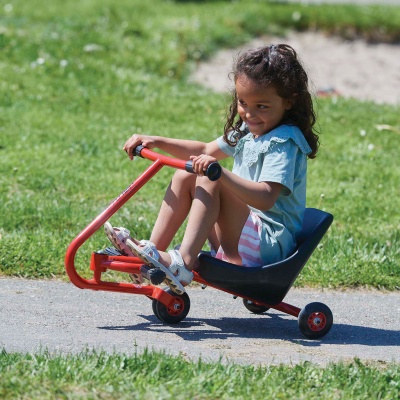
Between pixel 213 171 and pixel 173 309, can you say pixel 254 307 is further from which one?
pixel 213 171

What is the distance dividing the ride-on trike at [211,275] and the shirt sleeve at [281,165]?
0.96ft

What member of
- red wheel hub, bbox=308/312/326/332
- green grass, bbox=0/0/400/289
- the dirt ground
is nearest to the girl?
red wheel hub, bbox=308/312/326/332

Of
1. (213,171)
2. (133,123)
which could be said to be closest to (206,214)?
(213,171)

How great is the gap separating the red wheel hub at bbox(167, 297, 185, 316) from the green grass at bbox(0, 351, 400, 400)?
2.05 feet

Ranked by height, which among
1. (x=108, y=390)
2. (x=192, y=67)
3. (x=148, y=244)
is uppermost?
(x=192, y=67)

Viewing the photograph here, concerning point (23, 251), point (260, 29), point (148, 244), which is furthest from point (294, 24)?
point (148, 244)

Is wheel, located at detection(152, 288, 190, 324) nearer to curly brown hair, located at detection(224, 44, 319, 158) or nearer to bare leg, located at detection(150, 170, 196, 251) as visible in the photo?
bare leg, located at detection(150, 170, 196, 251)

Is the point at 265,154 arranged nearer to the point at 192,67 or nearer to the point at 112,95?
the point at 112,95

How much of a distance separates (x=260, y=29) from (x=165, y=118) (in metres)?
3.54

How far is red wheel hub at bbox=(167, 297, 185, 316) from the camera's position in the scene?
166 inches

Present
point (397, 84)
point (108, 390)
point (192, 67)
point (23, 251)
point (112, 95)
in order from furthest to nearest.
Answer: point (397, 84)
point (192, 67)
point (112, 95)
point (23, 251)
point (108, 390)

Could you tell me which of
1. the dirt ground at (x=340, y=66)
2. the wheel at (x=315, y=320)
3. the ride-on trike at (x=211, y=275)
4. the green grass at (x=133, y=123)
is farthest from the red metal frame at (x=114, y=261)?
the dirt ground at (x=340, y=66)

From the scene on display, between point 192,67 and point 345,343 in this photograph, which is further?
point 192,67

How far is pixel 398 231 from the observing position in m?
5.70
